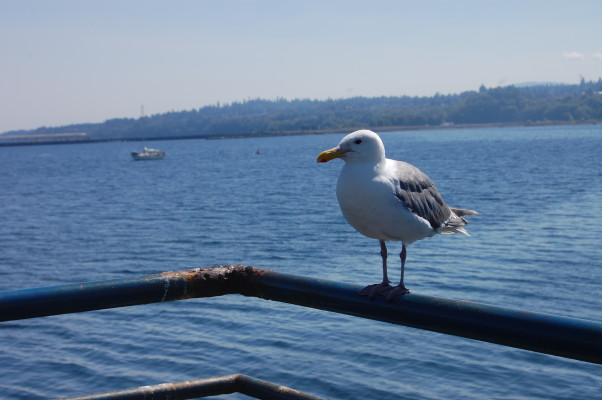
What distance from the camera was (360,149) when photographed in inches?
138

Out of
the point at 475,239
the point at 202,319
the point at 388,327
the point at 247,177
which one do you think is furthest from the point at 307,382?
the point at 247,177

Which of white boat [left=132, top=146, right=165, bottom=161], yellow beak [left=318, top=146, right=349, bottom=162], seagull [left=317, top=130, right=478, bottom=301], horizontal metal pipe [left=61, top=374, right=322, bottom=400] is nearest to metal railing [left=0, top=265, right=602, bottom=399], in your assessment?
horizontal metal pipe [left=61, top=374, right=322, bottom=400]

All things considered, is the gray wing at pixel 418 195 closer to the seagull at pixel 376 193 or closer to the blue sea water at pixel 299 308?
the seagull at pixel 376 193

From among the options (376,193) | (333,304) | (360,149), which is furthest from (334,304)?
(360,149)

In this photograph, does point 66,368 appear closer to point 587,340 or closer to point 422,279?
point 422,279

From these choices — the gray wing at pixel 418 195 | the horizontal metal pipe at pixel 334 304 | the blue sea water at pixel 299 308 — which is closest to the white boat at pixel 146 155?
the blue sea water at pixel 299 308

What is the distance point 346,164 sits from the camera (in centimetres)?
356

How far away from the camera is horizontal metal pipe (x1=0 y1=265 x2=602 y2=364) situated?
180cm

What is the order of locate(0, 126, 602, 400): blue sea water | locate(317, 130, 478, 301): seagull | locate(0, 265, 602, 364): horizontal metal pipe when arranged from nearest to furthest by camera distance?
locate(0, 265, 602, 364): horizontal metal pipe < locate(317, 130, 478, 301): seagull < locate(0, 126, 602, 400): blue sea water

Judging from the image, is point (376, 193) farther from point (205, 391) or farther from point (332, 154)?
point (205, 391)

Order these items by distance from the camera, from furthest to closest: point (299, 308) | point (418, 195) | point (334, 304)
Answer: point (299, 308) < point (418, 195) < point (334, 304)

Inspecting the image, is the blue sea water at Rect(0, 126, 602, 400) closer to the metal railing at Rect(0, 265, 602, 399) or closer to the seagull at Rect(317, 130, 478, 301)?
the seagull at Rect(317, 130, 478, 301)

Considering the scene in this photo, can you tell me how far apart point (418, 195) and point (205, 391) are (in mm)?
1789

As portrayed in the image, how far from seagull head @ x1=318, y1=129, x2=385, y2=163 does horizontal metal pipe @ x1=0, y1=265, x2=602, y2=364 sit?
3.53 feet
